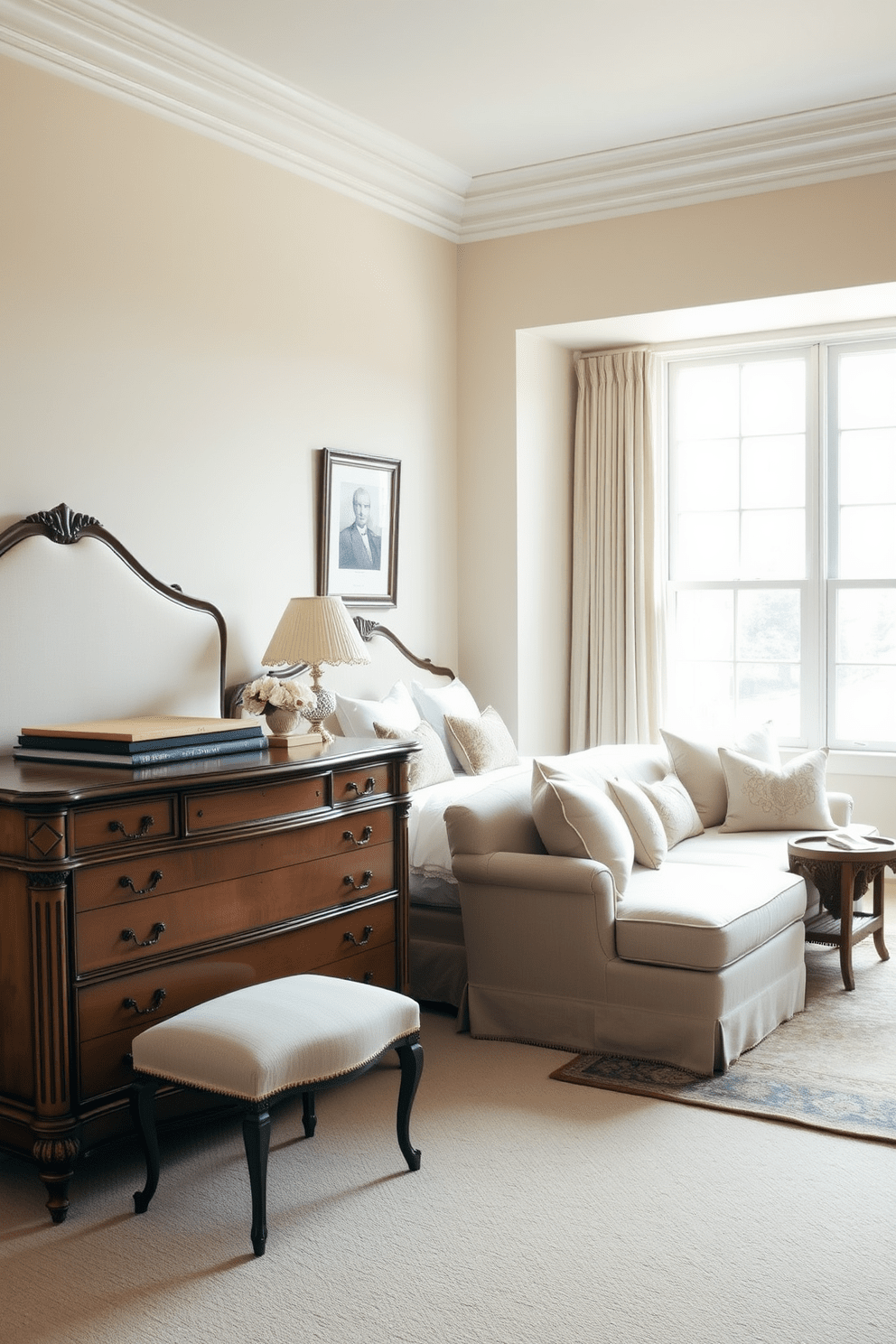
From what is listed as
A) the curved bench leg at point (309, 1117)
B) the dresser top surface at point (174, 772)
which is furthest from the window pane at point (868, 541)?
the curved bench leg at point (309, 1117)

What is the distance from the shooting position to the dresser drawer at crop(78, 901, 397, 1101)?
3162 mm

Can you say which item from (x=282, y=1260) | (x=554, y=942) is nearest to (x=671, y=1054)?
(x=554, y=942)

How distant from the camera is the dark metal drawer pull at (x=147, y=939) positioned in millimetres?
3229

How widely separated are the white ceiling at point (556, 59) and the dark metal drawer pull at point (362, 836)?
2875mm

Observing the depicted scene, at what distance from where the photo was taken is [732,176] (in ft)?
18.9

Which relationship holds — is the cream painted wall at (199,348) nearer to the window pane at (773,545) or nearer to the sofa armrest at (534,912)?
the sofa armrest at (534,912)

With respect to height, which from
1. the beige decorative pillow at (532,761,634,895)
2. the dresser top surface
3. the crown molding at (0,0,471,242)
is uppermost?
the crown molding at (0,0,471,242)

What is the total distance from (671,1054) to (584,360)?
423 centimetres

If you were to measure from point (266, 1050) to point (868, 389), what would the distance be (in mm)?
5099

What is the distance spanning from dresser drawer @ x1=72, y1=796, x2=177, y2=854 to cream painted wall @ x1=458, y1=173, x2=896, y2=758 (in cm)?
339

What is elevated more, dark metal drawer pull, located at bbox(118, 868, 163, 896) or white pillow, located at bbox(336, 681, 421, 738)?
white pillow, located at bbox(336, 681, 421, 738)

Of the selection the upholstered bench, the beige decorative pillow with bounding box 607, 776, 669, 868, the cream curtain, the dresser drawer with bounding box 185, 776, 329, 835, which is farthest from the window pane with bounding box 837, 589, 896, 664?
the upholstered bench

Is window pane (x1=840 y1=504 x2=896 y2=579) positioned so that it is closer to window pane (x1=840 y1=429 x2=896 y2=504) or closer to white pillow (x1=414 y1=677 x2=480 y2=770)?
window pane (x1=840 y1=429 x2=896 y2=504)

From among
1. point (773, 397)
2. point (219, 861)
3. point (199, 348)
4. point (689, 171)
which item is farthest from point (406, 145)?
point (219, 861)
